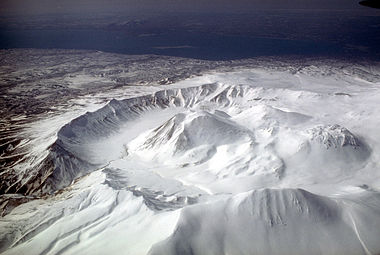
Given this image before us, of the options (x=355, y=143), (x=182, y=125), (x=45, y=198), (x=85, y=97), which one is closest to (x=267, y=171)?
(x=355, y=143)

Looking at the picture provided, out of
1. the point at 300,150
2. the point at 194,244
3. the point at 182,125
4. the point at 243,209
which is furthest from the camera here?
the point at 182,125

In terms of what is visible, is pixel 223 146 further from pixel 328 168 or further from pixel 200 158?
pixel 328 168

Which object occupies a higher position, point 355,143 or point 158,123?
point 355,143

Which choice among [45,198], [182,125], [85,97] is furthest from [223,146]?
[85,97]

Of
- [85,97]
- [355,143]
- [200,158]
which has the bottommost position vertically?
[85,97]

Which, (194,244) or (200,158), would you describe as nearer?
(194,244)

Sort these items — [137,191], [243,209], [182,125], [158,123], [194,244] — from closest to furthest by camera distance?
1. [194,244]
2. [243,209]
3. [137,191]
4. [182,125]
5. [158,123]

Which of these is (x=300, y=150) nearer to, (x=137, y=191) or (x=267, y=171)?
(x=267, y=171)
